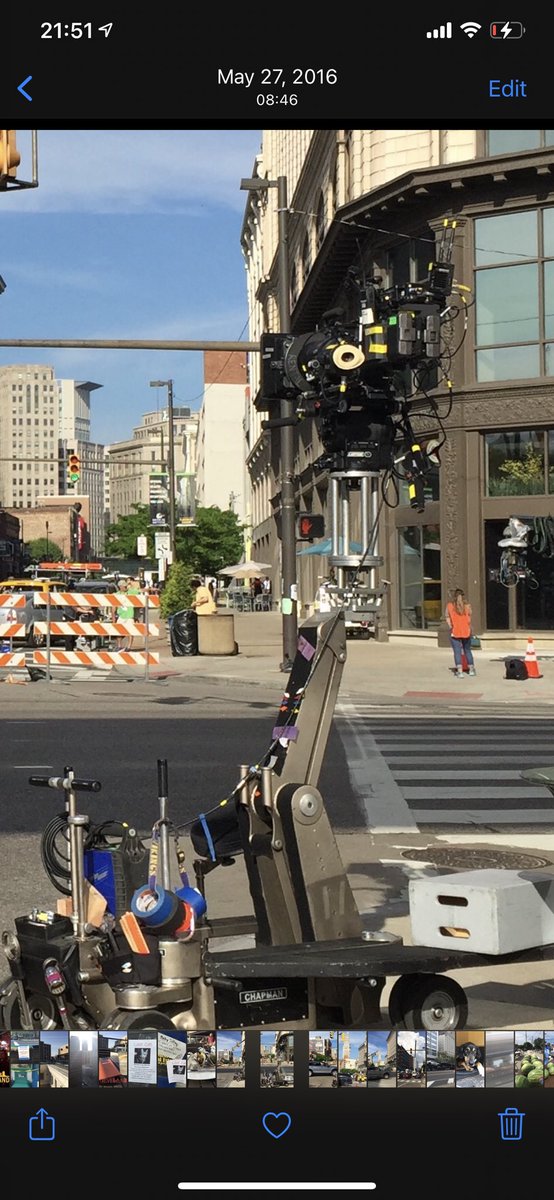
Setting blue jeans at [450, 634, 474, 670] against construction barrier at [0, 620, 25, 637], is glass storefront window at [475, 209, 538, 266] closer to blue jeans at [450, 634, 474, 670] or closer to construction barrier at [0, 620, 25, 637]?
blue jeans at [450, 634, 474, 670]

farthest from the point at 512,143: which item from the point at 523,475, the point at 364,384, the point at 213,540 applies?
the point at 213,540

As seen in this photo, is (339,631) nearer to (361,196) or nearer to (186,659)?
(186,659)

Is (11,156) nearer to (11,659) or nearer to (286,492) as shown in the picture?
(286,492)

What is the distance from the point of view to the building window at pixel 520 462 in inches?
1242

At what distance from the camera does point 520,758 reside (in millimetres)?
14219

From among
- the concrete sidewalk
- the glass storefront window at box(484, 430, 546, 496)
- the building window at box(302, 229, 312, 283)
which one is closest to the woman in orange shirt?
the concrete sidewalk

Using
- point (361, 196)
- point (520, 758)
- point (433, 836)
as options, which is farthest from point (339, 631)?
point (361, 196)

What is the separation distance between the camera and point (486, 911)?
481 centimetres

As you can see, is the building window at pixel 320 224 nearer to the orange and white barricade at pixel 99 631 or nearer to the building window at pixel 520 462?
the building window at pixel 520 462

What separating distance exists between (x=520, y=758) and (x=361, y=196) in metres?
22.0
